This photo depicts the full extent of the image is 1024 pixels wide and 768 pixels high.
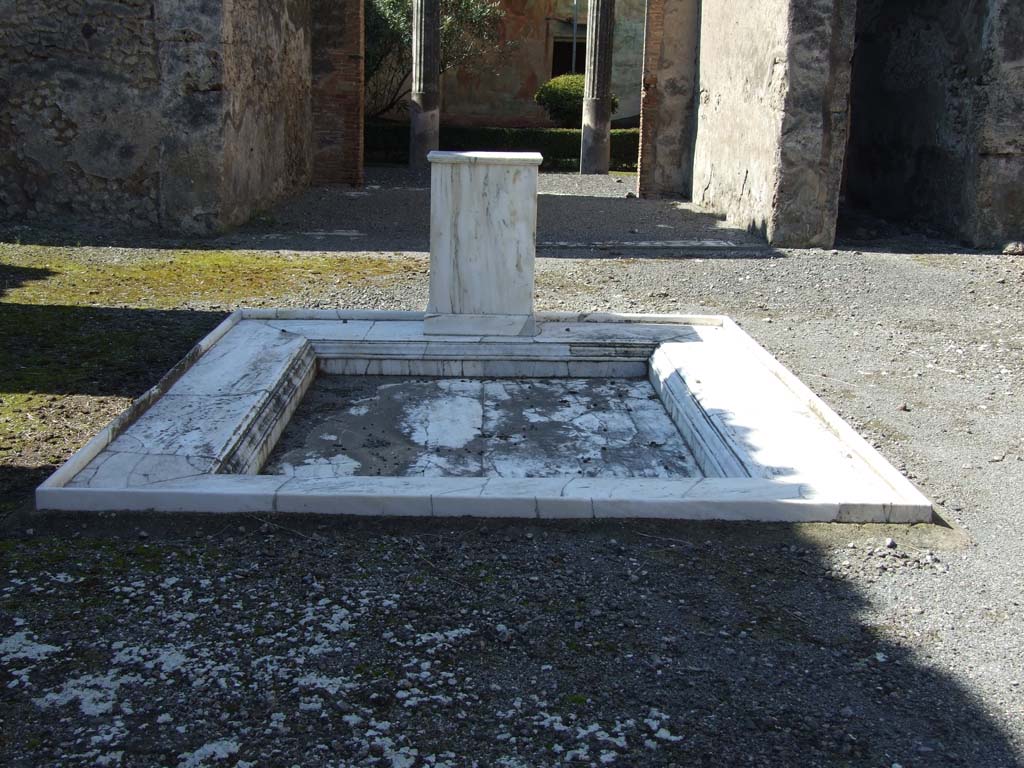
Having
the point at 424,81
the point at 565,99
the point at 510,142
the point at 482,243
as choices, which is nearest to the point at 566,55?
the point at 565,99

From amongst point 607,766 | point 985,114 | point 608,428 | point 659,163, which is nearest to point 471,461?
point 608,428

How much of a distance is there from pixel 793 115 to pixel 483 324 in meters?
4.66

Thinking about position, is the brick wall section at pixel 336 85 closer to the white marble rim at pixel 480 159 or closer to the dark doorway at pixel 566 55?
the white marble rim at pixel 480 159

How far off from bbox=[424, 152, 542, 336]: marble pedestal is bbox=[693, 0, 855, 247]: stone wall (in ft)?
14.3

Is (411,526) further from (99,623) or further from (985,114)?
(985,114)

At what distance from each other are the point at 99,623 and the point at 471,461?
6.11 feet

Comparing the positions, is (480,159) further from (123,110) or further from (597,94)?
(597,94)

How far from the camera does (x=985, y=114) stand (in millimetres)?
9344

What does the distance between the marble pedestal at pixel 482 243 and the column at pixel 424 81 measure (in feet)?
38.4

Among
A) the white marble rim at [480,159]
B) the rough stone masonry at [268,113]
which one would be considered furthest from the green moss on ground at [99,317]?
the white marble rim at [480,159]

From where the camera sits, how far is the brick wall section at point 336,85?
502 inches

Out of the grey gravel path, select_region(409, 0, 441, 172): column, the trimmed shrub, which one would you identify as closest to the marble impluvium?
the grey gravel path

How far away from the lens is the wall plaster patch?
3.61m

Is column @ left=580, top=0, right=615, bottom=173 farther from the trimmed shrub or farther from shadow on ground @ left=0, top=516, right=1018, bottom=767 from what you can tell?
shadow on ground @ left=0, top=516, right=1018, bottom=767
